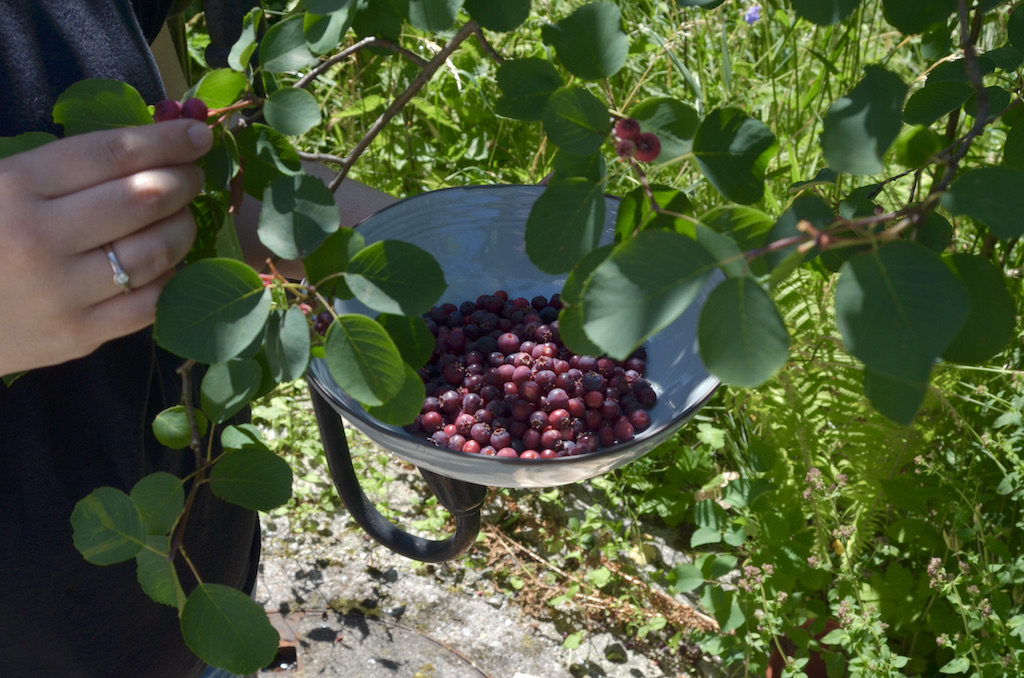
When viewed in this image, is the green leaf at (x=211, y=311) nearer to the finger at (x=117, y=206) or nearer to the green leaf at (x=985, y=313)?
the finger at (x=117, y=206)

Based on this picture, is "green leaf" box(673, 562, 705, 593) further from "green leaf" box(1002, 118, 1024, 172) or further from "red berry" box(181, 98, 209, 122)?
"red berry" box(181, 98, 209, 122)

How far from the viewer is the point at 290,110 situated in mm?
476

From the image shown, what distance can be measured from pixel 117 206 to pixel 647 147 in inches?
11.1

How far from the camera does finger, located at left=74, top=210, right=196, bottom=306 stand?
1.51 feet

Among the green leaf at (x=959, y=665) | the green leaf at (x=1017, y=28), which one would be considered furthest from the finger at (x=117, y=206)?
the green leaf at (x=959, y=665)

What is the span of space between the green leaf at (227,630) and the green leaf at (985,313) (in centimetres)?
40

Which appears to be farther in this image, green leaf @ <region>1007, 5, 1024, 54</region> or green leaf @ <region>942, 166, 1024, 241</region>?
green leaf @ <region>1007, 5, 1024, 54</region>

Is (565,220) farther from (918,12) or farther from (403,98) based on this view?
(918,12)

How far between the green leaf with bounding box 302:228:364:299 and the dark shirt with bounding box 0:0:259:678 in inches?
18.6

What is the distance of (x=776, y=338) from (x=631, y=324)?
6 centimetres

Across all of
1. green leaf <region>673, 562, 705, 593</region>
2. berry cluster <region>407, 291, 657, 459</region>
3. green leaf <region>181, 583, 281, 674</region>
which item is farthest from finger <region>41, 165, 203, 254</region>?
green leaf <region>673, 562, 705, 593</region>

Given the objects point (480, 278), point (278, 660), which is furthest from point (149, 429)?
point (278, 660)

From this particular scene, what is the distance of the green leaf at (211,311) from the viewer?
16.8 inches

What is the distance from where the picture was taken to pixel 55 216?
1.54 feet
